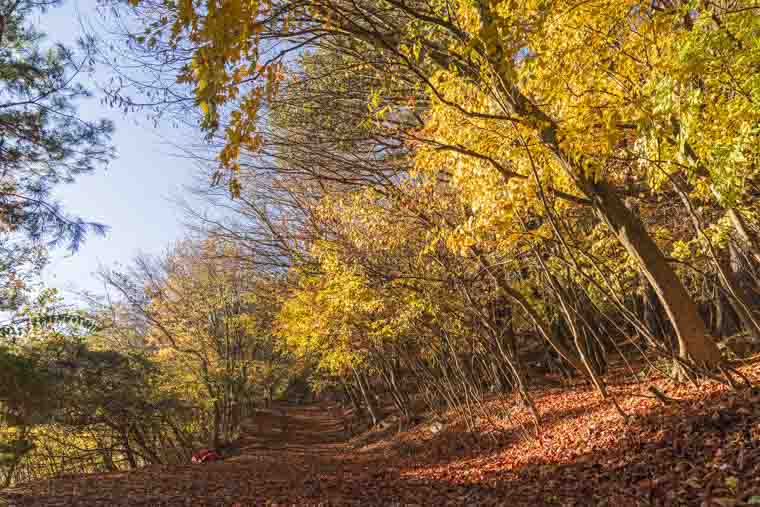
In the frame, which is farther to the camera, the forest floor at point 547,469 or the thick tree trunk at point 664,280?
the thick tree trunk at point 664,280

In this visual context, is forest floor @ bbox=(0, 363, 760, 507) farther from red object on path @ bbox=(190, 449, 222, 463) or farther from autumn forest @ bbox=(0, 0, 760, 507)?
red object on path @ bbox=(190, 449, 222, 463)

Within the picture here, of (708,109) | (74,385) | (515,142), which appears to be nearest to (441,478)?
(515,142)

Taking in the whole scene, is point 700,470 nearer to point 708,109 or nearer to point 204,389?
point 708,109

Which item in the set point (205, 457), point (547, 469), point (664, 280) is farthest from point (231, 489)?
point (664, 280)

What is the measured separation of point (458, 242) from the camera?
484 centimetres

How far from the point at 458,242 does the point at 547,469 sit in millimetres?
2784

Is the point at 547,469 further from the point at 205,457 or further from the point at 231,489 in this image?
the point at 205,457

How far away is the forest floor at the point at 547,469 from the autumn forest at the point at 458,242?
42 mm

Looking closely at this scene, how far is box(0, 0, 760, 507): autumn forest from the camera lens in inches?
126

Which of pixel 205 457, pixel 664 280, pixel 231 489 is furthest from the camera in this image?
pixel 205 457

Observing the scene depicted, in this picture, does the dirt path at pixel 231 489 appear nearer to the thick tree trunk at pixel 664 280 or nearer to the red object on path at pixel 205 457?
the red object on path at pixel 205 457

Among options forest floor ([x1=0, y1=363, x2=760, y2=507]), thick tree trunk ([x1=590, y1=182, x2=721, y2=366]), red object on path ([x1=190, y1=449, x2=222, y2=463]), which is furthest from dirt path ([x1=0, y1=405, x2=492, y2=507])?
thick tree trunk ([x1=590, y1=182, x2=721, y2=366])

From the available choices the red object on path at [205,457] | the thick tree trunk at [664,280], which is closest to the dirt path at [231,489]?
the red object on path at [205,457]

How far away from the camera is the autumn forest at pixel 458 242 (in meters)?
3.21
